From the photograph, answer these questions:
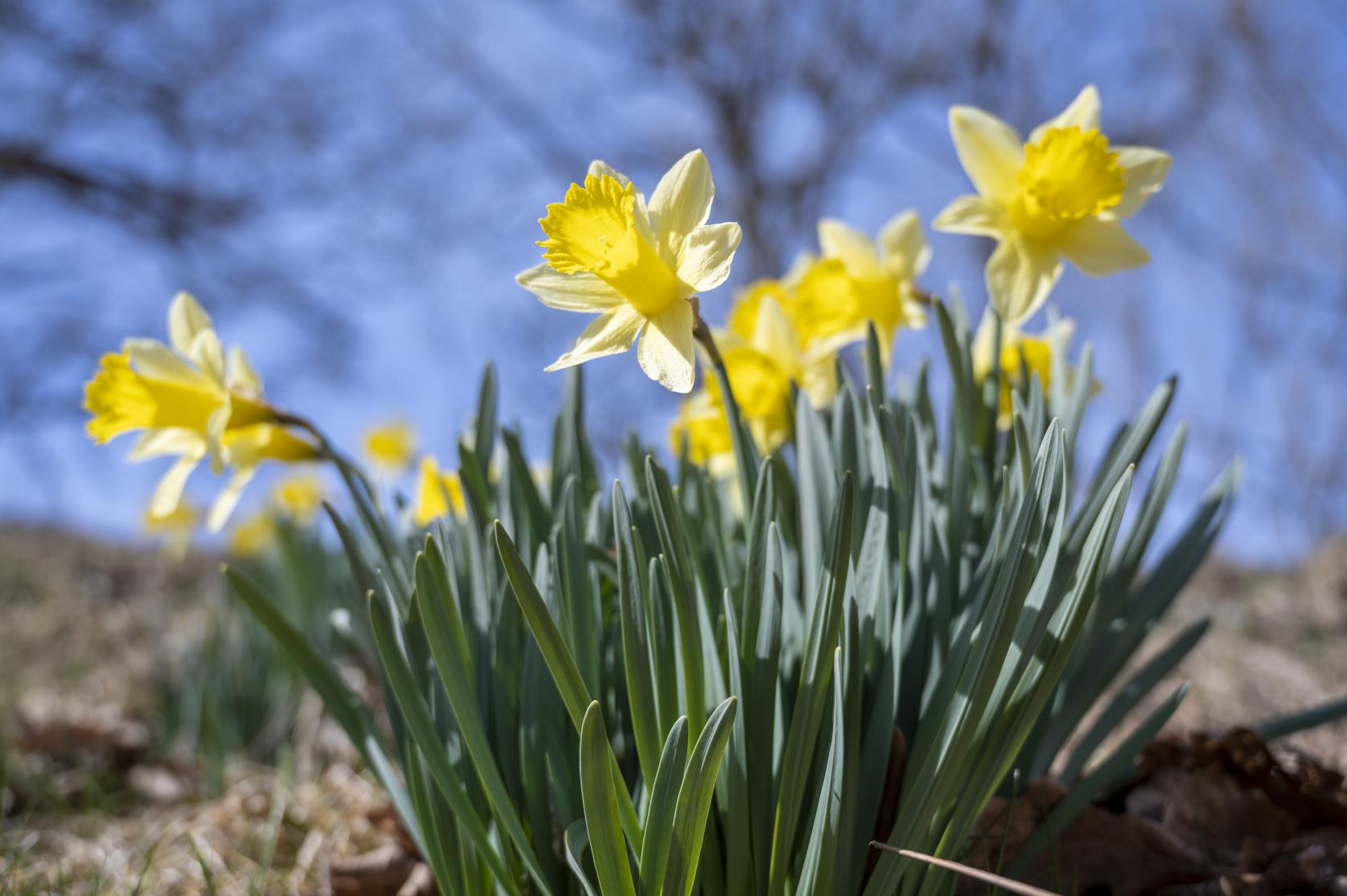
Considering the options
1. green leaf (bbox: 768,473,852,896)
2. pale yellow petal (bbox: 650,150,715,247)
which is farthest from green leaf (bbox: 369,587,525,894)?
pale yellow petal (bbox: 650,150,715,247)

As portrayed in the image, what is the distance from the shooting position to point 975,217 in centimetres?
112

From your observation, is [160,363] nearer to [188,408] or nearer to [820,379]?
[188,408]

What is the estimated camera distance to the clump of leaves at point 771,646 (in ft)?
2.62

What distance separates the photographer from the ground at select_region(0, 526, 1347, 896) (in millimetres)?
1423

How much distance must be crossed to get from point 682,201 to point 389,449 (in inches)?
97.1

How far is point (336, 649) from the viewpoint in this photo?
112 inches

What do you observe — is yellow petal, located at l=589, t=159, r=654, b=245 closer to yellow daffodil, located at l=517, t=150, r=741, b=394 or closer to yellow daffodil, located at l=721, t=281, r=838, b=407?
yellow daffodil, located at l=517, t=150, r=741, b=394

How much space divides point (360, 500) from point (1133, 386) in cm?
909

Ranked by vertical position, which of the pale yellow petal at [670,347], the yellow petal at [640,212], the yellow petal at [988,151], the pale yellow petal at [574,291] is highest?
the yellow petal at [988,151]

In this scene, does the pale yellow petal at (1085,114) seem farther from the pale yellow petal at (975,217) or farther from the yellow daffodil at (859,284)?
the yellow daffodil at (859,284)

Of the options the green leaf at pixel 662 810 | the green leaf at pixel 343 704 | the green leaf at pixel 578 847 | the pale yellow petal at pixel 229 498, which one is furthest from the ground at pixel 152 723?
the green leaf at pixel 662 810

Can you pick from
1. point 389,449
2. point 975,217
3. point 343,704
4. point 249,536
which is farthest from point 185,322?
point 249,536

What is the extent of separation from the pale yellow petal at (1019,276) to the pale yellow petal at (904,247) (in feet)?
0.53

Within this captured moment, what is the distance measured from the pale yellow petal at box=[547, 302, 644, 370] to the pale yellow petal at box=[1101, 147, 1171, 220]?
581 mm
